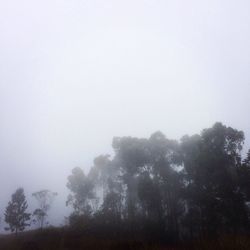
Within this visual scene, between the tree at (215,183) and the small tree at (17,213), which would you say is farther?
the small tree at (17,213)

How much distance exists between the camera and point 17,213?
55.0 metres

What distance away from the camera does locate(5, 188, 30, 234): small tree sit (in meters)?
54.3

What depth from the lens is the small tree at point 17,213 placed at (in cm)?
5434

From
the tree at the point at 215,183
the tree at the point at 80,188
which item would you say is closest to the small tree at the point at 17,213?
the tree at the point at 80,188

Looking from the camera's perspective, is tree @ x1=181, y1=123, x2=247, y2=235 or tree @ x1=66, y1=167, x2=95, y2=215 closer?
tree @ x1=181, y1=123, x2=247, y2=235

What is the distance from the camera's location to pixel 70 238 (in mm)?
26375

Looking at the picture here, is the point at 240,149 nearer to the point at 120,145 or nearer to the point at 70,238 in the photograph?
the point at 120,145

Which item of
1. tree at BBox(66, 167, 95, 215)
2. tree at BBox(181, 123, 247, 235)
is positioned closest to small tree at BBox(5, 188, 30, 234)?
tree at BBox(66, 167, 95, 215)

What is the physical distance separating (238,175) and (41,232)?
21783mm

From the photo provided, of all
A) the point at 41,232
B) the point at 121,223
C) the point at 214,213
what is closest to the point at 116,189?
the point at 121,223

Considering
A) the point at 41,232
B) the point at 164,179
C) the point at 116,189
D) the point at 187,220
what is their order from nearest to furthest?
the point at 41,232 → the point at 187,220 → the point at 164,179 → the point at 116,189

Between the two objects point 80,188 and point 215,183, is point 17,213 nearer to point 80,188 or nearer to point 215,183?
point 80,188

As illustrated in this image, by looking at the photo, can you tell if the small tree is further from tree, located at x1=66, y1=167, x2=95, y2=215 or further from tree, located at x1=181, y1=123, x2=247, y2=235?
tree, located at x1=181, y1=123, x2=247, y2=235

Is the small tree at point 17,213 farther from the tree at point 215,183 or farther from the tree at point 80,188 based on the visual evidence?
the tree at point 215,183
